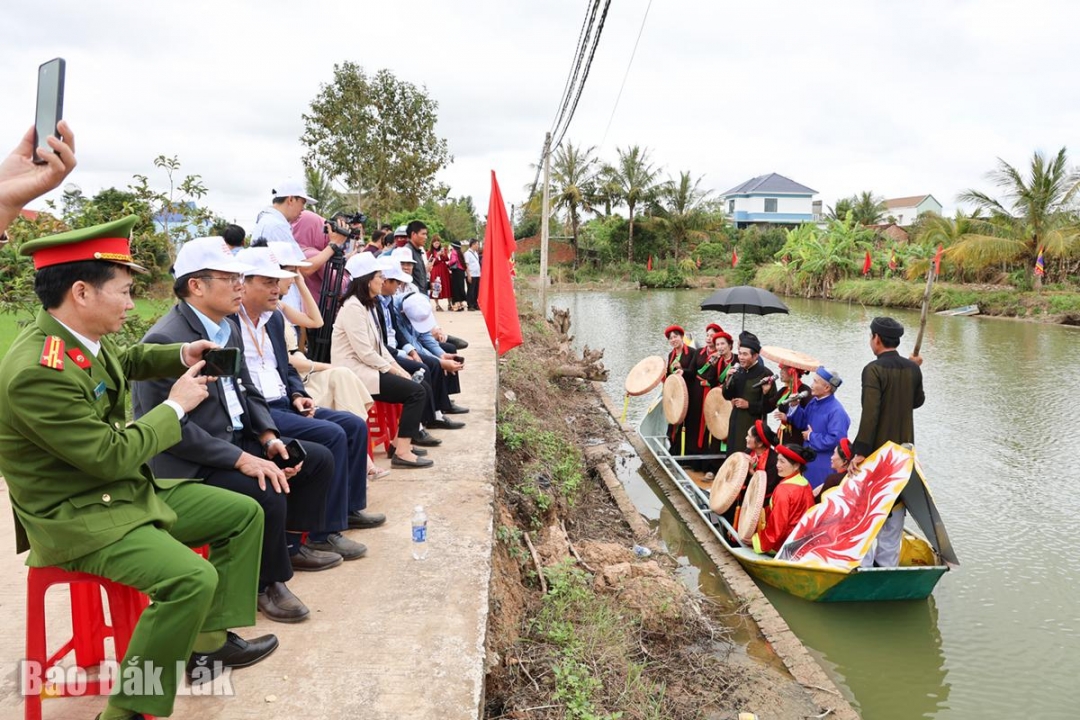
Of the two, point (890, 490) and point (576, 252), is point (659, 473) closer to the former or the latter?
point (890, 490)

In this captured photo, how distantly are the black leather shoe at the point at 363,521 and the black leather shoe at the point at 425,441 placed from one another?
1482 mm

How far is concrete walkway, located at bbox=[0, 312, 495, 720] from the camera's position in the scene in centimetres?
246

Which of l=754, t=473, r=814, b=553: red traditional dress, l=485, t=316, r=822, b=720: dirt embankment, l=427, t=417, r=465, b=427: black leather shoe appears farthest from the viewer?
l=427, t=417, r=465, b=427: black leather shoe

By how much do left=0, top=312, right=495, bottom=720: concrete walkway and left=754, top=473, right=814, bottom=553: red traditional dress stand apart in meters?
2.63

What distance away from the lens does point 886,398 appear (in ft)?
17.7

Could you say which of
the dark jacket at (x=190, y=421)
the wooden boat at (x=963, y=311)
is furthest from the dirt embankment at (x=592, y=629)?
the wooden boat at (x=963, y=311)

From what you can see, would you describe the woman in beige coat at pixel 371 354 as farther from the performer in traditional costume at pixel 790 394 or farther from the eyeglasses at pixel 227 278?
the performer in traditional costume at pixel 790 394

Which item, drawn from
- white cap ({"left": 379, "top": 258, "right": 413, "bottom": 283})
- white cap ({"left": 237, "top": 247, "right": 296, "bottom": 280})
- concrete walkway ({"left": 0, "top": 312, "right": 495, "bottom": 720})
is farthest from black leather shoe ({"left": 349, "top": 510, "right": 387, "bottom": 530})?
white cap ({"left": 379, "top": 258, "right": 413, "bottom": 283})

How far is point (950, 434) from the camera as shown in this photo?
10.7 m

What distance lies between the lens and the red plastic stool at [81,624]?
223 centimetres

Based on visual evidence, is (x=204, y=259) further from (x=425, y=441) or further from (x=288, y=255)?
(x=425, y=441)

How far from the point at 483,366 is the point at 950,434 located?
730 centimetres

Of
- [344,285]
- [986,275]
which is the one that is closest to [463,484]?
[344,285]

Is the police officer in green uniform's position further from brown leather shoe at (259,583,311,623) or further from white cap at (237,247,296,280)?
white cap at (237,247,296,280)
